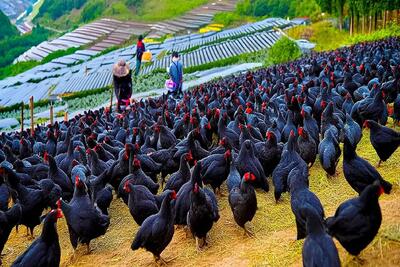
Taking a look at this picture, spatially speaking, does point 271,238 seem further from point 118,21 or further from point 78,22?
point 78,22

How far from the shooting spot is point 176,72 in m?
22.2

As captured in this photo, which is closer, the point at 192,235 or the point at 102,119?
the point at 192,235

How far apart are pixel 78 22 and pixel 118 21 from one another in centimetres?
2134

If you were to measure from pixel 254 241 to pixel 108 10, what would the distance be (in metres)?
108

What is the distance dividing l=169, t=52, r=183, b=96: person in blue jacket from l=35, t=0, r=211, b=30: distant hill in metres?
80.8

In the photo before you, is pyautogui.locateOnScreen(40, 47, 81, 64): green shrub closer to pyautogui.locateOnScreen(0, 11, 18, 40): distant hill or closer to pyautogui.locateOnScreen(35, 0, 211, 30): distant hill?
pyautogui.locateOnScreen(35, 0, 211, 30): distant hill

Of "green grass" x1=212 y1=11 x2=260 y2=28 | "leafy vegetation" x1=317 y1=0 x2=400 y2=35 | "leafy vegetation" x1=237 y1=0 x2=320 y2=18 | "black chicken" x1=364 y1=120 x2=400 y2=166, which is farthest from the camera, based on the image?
"leafy vegetation" x1=237 y1=0 x2=320 y2=18

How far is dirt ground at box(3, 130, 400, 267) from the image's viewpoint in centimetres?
710

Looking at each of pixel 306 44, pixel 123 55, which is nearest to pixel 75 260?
pixel 306 44

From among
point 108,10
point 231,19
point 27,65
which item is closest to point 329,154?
point 27,65

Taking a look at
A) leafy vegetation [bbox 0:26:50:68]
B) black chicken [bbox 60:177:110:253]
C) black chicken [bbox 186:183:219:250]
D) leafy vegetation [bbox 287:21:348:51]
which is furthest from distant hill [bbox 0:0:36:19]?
black chicken [bbox 186:183:219:250]

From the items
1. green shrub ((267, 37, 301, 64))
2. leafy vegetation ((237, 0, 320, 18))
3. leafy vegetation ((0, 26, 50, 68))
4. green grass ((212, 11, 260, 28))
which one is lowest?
leafy vegetation ((0, 26, 50, 68))

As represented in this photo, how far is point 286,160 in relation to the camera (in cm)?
977

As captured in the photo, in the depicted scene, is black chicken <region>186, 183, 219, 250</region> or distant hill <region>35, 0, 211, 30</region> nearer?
black chicken <region>186, 183, 219, 250</region>
